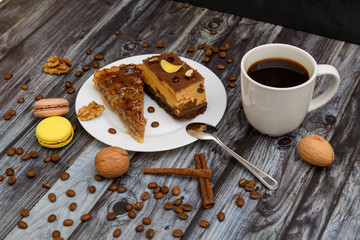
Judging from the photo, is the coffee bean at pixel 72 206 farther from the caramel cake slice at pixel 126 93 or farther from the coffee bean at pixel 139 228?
the caramel cake slice at pixel 126 93

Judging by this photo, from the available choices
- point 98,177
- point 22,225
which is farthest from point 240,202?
point 22,225

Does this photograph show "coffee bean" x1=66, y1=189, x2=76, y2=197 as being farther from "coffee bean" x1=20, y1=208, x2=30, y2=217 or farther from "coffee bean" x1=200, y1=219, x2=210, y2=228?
"coffee bean" x1=200, y1=219, x2=210, y2=228

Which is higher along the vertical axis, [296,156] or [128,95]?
[128,95]

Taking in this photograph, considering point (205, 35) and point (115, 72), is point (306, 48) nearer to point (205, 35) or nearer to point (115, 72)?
point (205, 35)

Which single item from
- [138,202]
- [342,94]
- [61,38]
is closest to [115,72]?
[61,38]

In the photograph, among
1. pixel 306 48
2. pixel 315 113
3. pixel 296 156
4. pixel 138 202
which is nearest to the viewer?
pixel 138 202

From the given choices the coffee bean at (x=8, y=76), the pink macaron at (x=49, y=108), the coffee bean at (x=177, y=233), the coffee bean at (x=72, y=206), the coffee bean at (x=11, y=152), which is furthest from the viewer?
the coffee bean at (x=8, y=76)

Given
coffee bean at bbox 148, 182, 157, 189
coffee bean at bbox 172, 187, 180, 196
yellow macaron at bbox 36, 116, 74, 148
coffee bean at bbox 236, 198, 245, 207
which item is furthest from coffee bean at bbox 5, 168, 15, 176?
coffee bean at bbox 236, 198, 245, 207

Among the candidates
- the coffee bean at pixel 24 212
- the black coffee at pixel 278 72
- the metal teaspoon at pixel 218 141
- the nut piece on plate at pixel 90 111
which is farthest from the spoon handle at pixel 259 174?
the coffee bean at pixel 24 212
